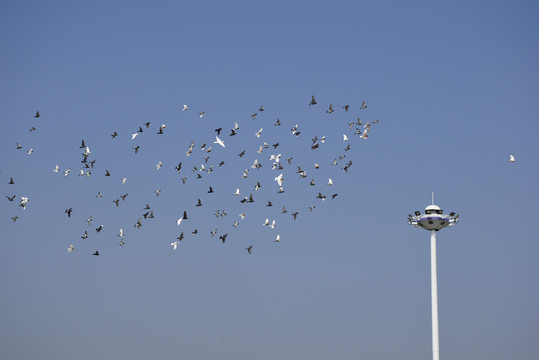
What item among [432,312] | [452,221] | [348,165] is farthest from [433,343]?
[348,165]

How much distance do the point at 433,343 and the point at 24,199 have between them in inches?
2169

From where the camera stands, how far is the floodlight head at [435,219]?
114500 millimetres

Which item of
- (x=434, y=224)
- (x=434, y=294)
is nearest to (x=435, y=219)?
(x=434, y=224)

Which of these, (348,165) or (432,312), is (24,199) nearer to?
(348,165)

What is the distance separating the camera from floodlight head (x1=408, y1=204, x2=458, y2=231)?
376 feet

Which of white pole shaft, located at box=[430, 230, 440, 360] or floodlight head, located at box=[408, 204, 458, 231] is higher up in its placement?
floodlight head, located at box=[408, 204, 458, 231]

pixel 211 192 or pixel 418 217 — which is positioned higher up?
pixel 418 217

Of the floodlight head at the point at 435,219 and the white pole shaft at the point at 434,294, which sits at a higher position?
the floodlight head at the point at 435,219

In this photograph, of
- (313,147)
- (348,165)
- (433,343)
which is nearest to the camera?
(313,147)

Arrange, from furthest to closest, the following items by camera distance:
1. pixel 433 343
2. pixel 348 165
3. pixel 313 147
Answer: pixel 433 343 → pixel 348 165 → pixel 313 147

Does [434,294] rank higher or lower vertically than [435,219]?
lower

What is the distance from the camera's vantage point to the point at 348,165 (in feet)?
295

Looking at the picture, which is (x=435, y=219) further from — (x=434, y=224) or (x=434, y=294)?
(x=434, y=294)

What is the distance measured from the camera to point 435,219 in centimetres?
11444
